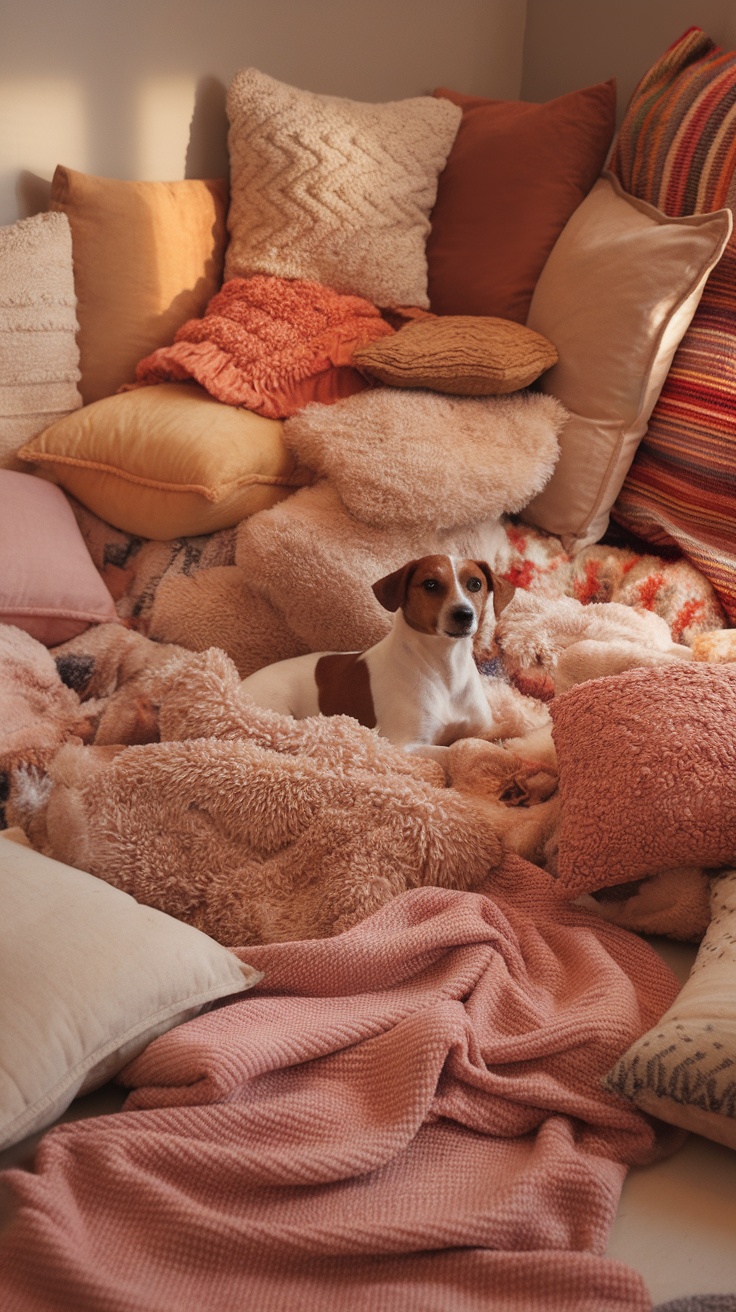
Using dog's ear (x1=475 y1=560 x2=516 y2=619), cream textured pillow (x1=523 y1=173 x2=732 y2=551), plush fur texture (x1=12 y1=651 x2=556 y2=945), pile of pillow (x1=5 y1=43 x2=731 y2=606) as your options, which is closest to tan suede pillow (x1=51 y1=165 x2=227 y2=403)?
pile of pillow (x1=5 y1=43 x2=731 y2=606)

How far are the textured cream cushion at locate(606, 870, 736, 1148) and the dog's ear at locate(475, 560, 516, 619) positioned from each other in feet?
2.59

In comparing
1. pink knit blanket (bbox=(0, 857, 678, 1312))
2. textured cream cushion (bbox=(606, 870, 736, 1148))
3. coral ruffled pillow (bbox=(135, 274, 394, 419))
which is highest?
coral ruffled pillow (bbox=(135, 274, 394, 419))

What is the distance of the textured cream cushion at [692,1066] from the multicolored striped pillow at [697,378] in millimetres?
955

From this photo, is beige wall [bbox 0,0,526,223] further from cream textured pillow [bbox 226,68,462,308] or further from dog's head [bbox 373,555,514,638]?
dog's head [bbox 373,555,514,638]

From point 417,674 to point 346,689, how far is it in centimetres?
13

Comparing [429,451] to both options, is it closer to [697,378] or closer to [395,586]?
[395,586]

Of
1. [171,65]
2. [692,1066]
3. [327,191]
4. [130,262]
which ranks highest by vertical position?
[171,65]

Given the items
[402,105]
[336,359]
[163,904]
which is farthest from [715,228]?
[163,904]

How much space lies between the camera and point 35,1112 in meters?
0.92

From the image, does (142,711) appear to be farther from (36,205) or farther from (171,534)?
(36,205)

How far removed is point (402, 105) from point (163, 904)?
1805 mm

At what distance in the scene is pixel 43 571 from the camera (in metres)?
1.79

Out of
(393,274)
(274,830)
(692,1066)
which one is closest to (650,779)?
(692,1066)

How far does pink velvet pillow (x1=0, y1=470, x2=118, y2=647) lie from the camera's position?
177cm
